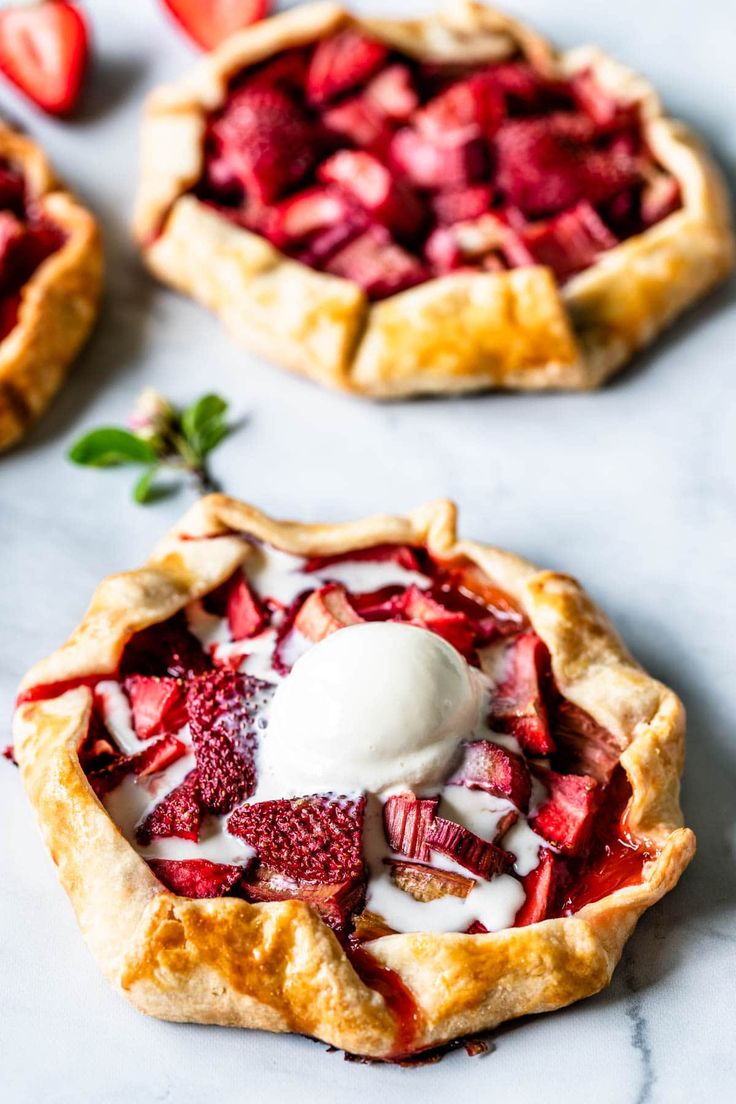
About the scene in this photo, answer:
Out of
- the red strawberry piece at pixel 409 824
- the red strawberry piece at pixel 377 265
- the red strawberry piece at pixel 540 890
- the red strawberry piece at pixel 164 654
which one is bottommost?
the red strawberry piece at pixel 540 890

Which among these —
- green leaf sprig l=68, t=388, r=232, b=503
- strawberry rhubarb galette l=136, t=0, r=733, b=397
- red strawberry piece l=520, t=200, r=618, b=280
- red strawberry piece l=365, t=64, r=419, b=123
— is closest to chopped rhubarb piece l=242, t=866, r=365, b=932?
green leaf sprig l=68, t=388, r=232, b=503

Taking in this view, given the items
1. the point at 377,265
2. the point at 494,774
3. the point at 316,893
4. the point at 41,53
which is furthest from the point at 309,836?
the point at 41,53

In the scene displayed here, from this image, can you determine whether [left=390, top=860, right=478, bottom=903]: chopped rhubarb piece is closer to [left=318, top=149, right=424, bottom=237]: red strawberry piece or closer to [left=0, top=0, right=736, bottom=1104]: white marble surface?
[left=0, top=0, right=736, bottom=1104]: white marble surface

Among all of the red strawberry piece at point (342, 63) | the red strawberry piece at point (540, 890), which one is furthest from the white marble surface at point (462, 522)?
the red strawberry piece at point (342, 63)

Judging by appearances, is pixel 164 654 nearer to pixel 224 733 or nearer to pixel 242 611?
pixel 242 611

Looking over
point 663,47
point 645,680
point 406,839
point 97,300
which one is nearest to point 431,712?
point 406,839

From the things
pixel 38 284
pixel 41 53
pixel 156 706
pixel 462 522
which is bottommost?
pixel 462 522

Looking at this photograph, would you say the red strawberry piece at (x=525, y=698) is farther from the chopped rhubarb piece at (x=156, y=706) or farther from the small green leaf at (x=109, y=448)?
the small green leaf at (x=109, y=448)
